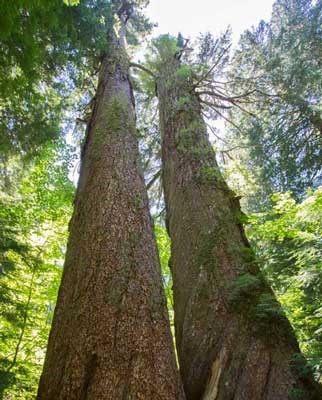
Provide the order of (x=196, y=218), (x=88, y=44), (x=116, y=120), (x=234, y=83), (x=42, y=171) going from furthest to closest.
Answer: (x=42, y=171) → (x=234, y=83) → (x=88, y=44) → (x=116, y=120) → (x=196, y=218)

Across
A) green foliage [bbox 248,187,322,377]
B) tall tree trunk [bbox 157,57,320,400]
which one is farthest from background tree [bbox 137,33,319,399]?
green foliage [bbox 248,187,322,377]

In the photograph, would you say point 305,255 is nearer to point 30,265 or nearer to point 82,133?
point 30,265

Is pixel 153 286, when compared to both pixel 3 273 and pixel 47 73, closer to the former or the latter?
pixel 3 273

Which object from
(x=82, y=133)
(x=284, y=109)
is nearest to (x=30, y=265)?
(x=82, y=133)

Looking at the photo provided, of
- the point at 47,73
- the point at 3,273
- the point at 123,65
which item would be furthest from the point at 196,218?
the point at 47,73

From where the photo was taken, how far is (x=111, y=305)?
2.37m

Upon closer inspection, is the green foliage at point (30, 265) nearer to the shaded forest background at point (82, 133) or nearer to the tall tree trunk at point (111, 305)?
the shaded forest background at point (82, 133)

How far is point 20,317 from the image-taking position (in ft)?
16.7

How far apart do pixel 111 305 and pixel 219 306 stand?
1.14m

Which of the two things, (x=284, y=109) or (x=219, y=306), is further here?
(x=284, y=109)

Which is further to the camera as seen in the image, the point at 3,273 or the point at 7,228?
the point at 7,228

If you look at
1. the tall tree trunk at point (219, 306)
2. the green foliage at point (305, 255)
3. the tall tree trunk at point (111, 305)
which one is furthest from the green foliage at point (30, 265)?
the green foliage at point (305, 255)

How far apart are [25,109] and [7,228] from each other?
9.85 ft

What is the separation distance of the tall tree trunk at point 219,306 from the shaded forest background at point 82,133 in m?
0.60
